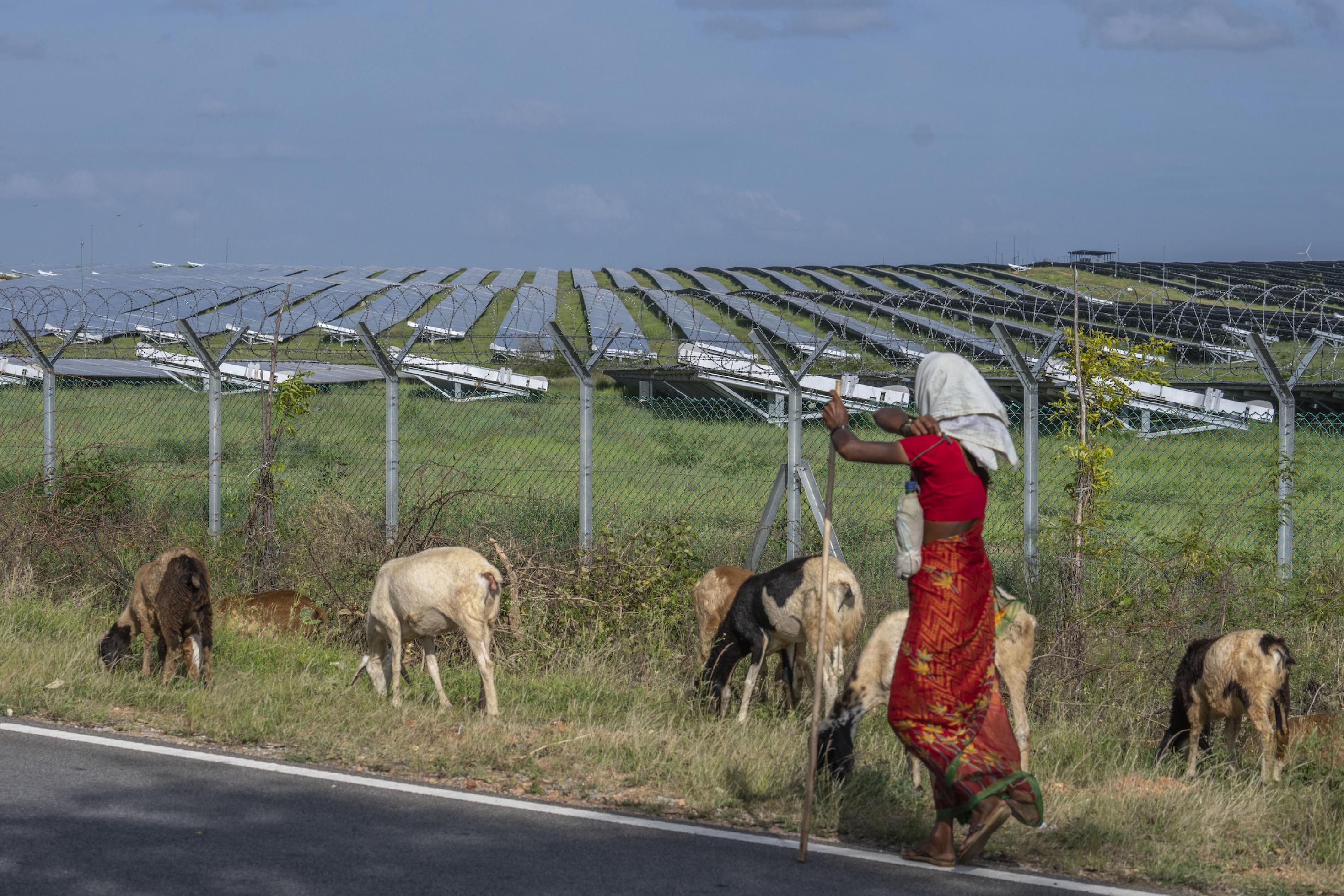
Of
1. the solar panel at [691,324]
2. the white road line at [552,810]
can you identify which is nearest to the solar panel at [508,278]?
the solar panel at [691,324]

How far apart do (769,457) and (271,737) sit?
10117mm

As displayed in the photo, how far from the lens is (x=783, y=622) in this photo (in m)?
8.02

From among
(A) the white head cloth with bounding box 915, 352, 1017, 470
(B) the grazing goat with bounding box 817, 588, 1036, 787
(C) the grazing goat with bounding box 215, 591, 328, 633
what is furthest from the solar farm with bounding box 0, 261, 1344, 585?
(B) the grazing goat with bounding box 817, 588, 1036, 787

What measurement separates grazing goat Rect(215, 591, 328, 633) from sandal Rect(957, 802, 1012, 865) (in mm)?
6299

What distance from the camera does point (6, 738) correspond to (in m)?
7.61

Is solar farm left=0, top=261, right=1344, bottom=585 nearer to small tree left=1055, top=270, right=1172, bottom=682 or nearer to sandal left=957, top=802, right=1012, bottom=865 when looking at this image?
small tree left=1055, top=270, right=1172, bottom=682

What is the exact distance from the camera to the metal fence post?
9.09 m

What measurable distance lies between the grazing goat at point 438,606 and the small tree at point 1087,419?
380cm

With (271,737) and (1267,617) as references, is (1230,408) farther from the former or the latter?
(271,737)

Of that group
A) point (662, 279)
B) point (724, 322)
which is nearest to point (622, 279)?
point (662, 279)

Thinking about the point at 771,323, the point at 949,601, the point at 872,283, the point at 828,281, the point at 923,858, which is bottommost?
the point at 923,858

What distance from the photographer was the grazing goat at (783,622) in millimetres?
7805

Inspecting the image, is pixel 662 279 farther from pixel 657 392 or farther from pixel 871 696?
pixel 871 696

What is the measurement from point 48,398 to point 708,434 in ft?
25.1
